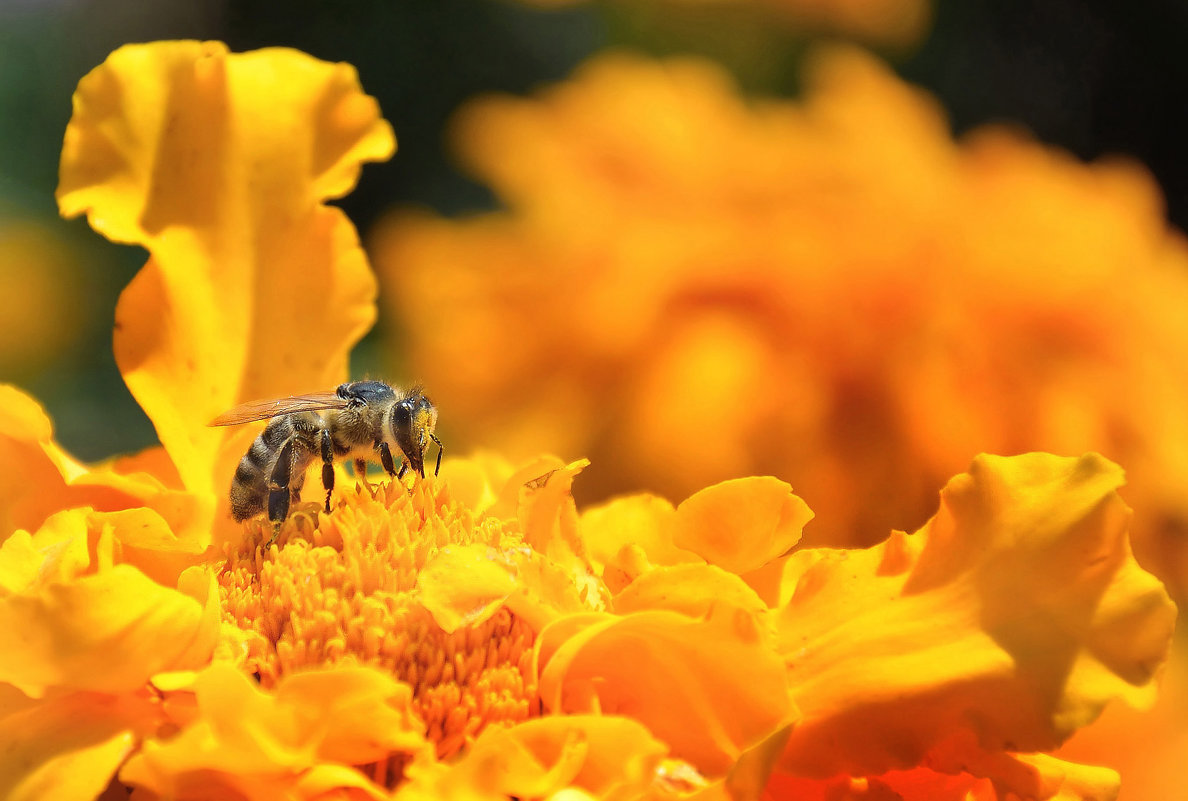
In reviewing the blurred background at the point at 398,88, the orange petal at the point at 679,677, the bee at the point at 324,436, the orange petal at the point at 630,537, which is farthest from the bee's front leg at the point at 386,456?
the blurred background at the point at 398,88

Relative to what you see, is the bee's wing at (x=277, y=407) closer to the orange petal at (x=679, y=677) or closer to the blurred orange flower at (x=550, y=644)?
the blurred orange flower at (x=550, y=644)

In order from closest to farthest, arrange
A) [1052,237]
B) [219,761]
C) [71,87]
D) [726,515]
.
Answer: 1. [219,761]
2. [726,515]
3. [1052,237]
4. [71,87]

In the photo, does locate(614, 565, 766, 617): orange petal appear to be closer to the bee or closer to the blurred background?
the bee

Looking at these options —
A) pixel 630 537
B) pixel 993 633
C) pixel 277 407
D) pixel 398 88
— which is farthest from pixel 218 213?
pixel 398 88

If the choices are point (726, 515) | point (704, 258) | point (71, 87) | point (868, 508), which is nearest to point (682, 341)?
point (704, 258)

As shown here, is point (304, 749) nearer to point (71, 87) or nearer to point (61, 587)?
point (61, 587)

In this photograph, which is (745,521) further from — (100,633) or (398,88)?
(398,88)

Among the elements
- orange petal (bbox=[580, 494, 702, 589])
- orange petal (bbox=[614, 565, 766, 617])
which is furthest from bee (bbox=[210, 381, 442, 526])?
orange petal (bbox=[614, 565, 766, 617])
